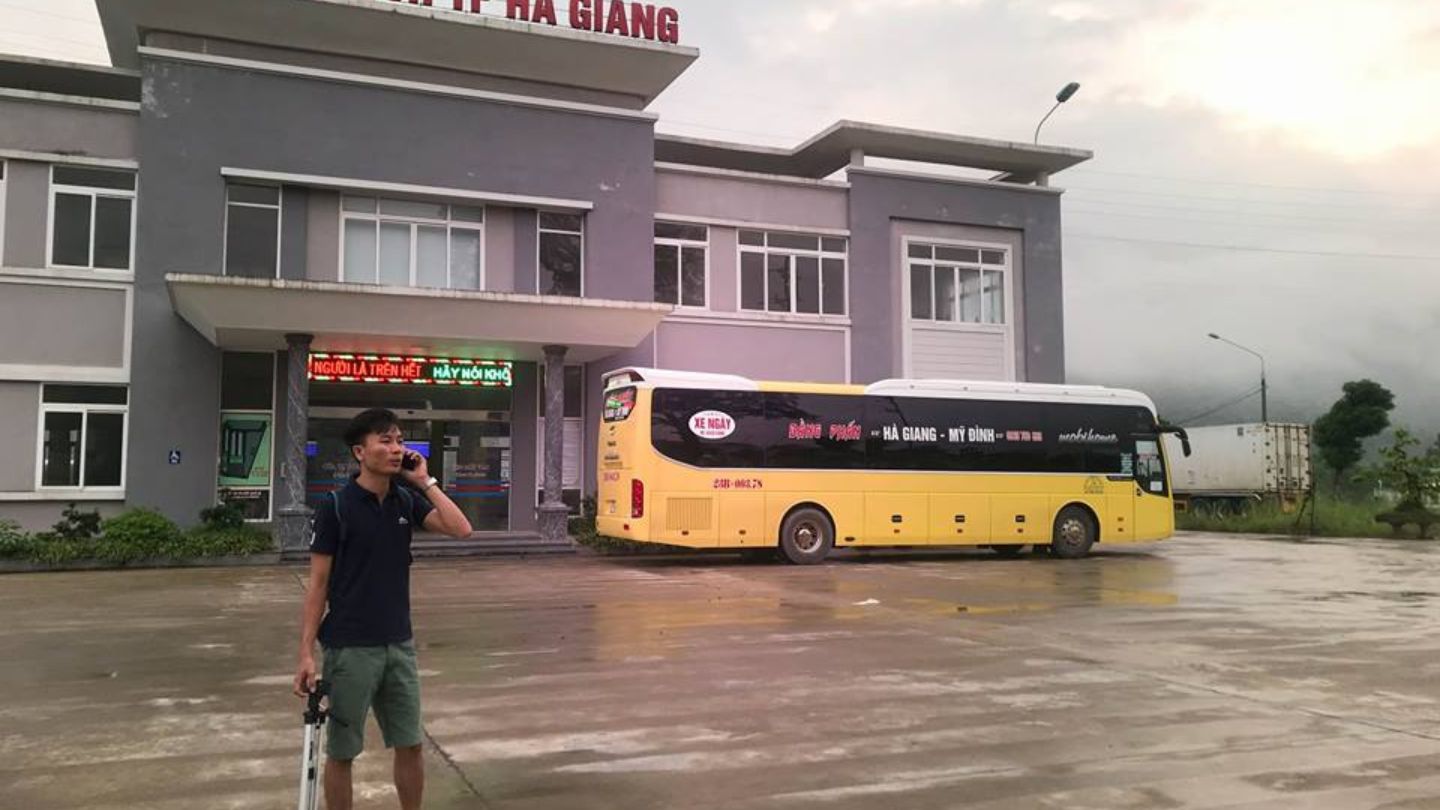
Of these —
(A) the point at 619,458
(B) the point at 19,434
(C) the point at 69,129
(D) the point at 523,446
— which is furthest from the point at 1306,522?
(C) the point at 69,129

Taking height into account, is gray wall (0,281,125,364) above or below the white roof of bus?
above

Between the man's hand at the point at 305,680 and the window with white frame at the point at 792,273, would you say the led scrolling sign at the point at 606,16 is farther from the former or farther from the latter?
the man's hand at the point at 305,680

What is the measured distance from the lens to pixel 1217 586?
14.6 m

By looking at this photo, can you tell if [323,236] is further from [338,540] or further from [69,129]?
[338,540]

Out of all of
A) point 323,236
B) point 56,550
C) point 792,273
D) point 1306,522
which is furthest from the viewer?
point 1306,522

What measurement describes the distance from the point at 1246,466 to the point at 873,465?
853 inches

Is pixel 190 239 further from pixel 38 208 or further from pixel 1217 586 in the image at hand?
pixel 1217 586

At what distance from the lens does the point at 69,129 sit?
19484 millimetres

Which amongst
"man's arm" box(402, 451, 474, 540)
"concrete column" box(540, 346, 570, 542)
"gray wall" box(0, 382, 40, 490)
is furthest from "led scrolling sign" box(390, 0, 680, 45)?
"man's arm" box(402, 451, 474, 540)

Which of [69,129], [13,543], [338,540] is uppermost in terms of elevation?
[69,129]

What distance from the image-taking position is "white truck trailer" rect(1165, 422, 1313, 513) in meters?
33.8

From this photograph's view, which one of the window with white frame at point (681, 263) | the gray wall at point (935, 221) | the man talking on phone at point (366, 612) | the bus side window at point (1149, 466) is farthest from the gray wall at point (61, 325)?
the bus side window at point (1149, 466)

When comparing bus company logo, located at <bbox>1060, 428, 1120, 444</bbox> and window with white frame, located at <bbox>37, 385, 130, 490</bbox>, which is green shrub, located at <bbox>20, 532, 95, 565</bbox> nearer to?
window with white frame, located at <bbox>37, 385, 130, 490</bbox>

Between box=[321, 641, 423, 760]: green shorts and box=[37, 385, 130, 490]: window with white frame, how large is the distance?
1826 cm
